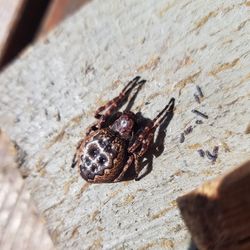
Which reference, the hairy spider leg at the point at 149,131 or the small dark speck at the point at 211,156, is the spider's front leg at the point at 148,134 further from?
the small dark speck at the point at 211,156

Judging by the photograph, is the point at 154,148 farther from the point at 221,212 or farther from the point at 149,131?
the point at 221,212

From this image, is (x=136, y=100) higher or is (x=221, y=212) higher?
(x=136, y=100)

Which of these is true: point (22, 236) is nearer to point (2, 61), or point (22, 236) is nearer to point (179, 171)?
point (179, 171)

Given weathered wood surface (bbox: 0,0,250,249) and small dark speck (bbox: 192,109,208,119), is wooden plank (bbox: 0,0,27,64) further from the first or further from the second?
small dark speck (bbox: 192,109,208,119)

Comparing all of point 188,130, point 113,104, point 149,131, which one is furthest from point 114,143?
point 188,130

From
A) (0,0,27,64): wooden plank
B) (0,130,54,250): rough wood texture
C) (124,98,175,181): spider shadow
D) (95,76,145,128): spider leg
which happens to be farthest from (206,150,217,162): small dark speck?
(0,0,27,64): wooden plank
